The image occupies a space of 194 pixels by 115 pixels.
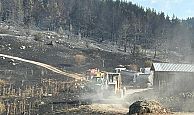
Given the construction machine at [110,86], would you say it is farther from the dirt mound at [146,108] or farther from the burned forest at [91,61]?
the dirt mound at [146,108]

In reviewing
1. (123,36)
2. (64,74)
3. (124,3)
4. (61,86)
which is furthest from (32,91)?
(124,3)

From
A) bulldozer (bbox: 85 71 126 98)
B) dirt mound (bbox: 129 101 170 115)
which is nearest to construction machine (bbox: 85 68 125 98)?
bulldozer (bbox: 85 71 126 98)

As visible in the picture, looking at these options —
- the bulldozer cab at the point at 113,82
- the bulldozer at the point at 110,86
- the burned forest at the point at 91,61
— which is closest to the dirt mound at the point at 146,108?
the burned forest at the point at 91,61

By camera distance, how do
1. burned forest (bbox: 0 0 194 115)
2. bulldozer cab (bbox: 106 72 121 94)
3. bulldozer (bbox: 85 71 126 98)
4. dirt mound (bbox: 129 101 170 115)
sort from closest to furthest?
dirt mound (bbox: 129 101 170 115)
burned forest (bbox: 0 0 194 115)
bulldozer (bbox: 85 71 126 98)
bulldozer cab (bbox: 106 72 121 94)

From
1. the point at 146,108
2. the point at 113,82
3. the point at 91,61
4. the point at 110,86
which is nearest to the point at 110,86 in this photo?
the point at 110,86

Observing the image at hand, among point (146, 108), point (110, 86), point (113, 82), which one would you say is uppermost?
point (113, 82)

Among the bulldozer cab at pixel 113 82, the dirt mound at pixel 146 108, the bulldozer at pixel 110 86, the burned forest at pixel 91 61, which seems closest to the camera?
the dirt mound at pixel 146 108

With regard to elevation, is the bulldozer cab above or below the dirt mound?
above

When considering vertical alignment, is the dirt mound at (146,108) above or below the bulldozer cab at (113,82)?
below

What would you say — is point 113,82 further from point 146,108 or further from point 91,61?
point 91,61

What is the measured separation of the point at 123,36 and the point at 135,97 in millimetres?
72179

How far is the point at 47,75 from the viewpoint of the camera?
5891 cm

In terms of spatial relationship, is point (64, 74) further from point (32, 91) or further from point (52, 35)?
point (52, 35)

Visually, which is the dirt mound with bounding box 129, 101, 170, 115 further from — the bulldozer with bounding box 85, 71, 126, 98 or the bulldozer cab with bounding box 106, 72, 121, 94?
the bulldozer cab with bounding box 106, 72, 121, 94
